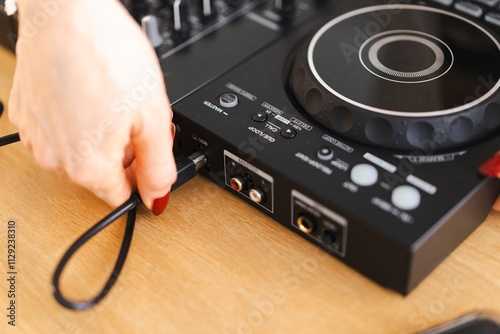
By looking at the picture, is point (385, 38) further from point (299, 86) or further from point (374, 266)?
point (374, 266)

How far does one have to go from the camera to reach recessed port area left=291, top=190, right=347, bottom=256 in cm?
56

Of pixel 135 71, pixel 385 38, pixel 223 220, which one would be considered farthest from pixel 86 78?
pixel 385 38

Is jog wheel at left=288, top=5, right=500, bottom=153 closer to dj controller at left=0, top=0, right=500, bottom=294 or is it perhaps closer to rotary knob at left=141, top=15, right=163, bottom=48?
dj controller at left=0, top=0, right=500, bottom=294

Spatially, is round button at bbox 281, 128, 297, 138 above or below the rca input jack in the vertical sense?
above

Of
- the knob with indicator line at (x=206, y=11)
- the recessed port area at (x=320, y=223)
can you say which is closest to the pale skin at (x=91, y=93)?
the recessed port area at (x=320, y=223)

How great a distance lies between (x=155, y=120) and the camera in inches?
21.8

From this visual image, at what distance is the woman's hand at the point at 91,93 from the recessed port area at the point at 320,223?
114mm

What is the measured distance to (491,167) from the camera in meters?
0.56

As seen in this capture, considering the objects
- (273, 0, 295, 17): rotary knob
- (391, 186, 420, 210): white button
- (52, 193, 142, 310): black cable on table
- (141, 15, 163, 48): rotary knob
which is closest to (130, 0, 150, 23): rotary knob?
(141, 15, 163, 48): rotary knob

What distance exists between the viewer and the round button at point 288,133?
61 cm

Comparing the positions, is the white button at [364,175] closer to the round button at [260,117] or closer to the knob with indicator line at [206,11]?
the round button at [260,117]

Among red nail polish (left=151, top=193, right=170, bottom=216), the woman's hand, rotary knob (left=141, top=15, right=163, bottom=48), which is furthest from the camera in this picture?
rotary knob (left=141, top=15, right=163, bottom=48)

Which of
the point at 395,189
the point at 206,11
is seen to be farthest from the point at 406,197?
the point at 206,11

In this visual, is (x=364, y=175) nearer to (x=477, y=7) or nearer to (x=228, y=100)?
(x=228, y=100)
